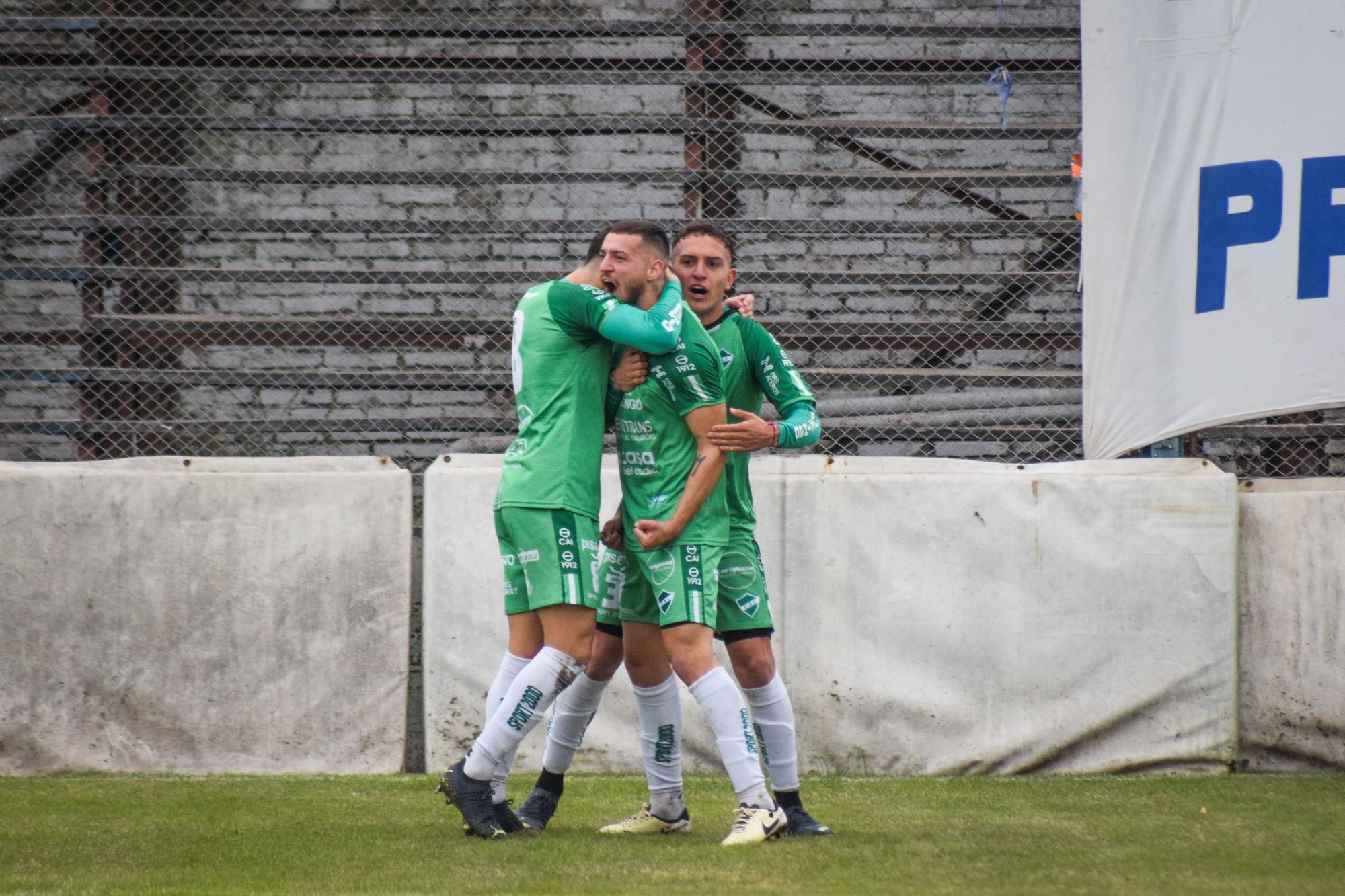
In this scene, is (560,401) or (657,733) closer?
(560,401)

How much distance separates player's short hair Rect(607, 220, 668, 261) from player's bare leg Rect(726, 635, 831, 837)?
1236 mm

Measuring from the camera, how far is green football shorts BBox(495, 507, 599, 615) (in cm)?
411

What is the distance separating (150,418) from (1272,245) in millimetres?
5180

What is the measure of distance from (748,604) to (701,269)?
108 cm

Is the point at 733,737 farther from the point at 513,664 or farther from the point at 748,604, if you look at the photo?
the point at 513,664

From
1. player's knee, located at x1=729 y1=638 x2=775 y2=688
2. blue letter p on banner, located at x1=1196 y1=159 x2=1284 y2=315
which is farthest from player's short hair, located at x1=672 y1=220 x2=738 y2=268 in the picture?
blue letter p on banner, located at x1=1196 y1=159 x2=1284 y2=315

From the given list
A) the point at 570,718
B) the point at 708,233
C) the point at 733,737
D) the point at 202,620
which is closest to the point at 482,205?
the point at 202,620

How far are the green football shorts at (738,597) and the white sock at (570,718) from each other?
50 cm

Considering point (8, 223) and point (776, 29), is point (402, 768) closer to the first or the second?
point (8, 223)

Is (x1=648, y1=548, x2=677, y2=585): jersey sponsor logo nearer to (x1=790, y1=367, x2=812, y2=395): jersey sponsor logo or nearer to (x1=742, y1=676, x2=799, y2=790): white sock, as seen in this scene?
(x1=742, y1=676, x2=799, y2=790): white sock

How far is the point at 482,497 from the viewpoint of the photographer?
6.01 m

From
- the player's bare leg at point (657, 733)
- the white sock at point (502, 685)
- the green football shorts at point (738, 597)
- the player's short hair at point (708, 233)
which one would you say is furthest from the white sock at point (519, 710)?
the player's short hair at point (708, 233)

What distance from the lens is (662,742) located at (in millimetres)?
4340

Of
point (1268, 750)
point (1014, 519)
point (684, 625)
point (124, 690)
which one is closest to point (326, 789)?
point (124, 690)
